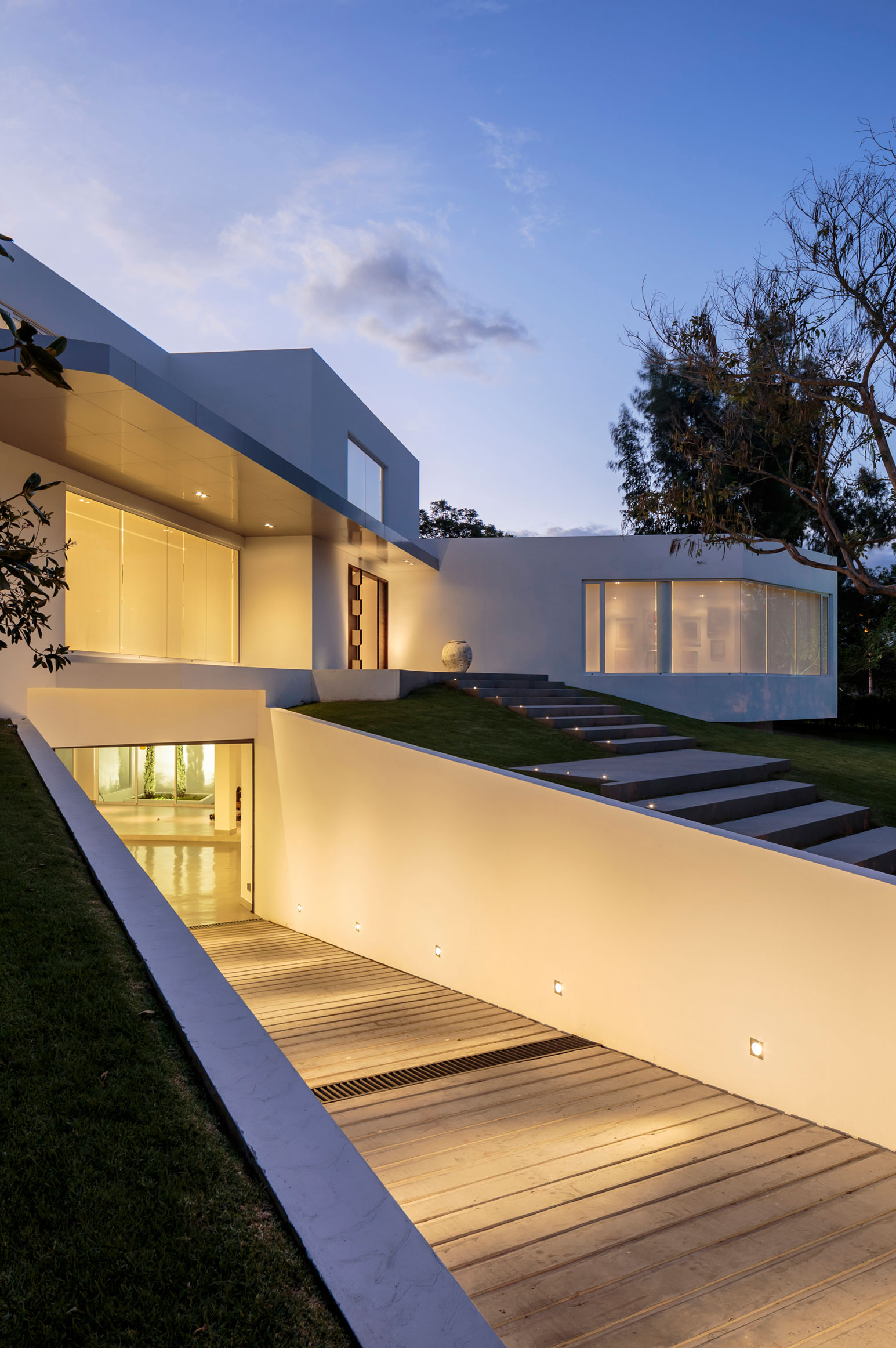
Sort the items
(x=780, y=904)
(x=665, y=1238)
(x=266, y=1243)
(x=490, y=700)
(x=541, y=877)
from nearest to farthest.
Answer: (x=266, y=1243)
(x=665, y=1238)
(x=780, y=904)
(x=541, y=877)
(x=490, y=700)

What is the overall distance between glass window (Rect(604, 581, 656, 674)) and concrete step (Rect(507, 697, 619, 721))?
3.49 metres

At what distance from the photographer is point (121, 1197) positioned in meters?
1.84

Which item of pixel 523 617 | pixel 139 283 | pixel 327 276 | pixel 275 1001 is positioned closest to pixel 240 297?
pixel 139 283

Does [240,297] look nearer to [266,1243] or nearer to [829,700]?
[829,700]

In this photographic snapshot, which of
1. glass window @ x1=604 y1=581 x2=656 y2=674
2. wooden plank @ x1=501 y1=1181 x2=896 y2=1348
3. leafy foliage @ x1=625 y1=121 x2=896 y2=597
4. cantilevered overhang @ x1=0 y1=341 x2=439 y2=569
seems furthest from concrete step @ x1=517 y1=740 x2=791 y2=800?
glass window @ x1=604 y1=581 x2=656 y2=674

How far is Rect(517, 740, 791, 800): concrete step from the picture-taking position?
7789 millimetres

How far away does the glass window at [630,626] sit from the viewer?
17.2 meters

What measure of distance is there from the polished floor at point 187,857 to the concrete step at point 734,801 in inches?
223

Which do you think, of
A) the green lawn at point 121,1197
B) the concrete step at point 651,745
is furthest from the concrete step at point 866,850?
the green lawn at point 121,1197

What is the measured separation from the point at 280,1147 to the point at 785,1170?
3.29 m

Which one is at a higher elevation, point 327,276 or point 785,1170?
point 327,276

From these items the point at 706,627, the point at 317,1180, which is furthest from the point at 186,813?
the point at 317,1180

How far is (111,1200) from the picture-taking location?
5.98 ft

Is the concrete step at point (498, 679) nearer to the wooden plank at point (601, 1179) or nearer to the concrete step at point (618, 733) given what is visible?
the concrete step at point (618, 733)
